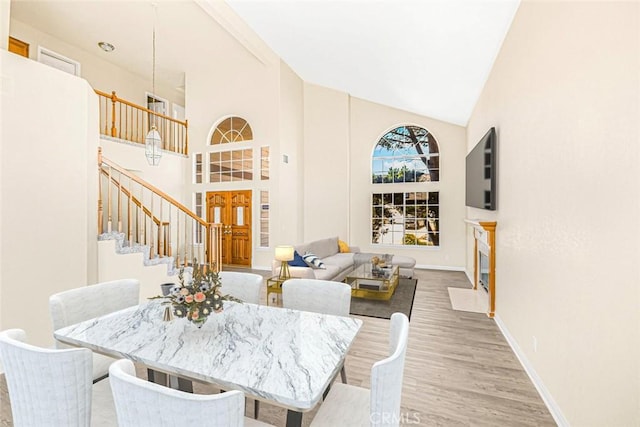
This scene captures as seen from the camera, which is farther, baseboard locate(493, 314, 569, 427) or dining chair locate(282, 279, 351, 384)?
dining chair locate(282, 279, 351, 384)

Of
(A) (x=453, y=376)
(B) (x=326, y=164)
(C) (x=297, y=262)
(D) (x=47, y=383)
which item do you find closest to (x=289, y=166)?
(B) (x=326, y=164)

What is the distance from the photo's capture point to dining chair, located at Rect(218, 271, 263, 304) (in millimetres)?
2312

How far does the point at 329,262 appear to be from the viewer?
5527 millimetres

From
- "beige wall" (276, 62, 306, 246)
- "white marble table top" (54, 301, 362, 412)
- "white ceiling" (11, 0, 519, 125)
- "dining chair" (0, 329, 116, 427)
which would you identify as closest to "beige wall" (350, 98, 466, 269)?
"white ceiling" (11, 0, 519, 125)

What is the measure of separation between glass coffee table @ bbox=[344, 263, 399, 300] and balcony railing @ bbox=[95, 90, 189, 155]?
545cm

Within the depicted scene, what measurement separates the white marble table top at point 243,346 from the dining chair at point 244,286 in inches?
16.2

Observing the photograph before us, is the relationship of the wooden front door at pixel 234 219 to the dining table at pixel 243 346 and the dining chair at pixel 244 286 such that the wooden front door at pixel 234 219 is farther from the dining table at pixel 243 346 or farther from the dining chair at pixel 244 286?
the dining table at pixel 243 346

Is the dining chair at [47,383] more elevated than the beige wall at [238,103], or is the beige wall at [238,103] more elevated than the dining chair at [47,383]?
the beige wall at [238,103]

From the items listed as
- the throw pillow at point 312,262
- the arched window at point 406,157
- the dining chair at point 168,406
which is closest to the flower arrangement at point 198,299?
the dining chair at point 168,406

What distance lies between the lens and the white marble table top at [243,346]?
110 cm

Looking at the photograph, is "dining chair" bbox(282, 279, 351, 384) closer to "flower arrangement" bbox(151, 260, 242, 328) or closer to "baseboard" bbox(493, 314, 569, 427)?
"flower arrangement" bbox(151, 260, 242, 328)

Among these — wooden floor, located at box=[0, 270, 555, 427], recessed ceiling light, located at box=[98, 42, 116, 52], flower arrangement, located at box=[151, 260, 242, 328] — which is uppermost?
recessed ceiling light, located at box=[98, 42, 116, 52]

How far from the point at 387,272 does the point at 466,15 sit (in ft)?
11.3

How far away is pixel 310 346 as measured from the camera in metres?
1.39
